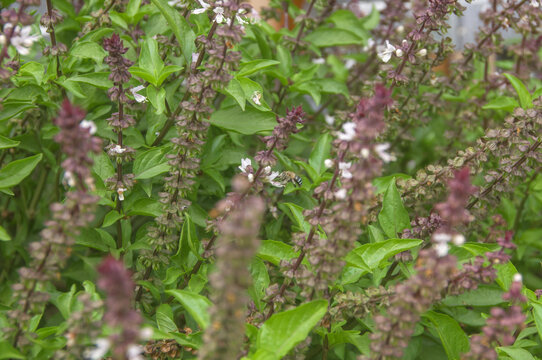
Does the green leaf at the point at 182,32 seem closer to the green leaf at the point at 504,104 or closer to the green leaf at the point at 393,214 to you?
the green leaf at the point at 393,214

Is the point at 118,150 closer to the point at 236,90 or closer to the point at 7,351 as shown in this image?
the point at 236,90

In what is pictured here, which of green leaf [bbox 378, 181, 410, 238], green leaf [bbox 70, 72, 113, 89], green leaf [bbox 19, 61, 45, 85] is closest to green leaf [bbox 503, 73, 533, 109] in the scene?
green leaf [bbox 378, 181, 410, 238]

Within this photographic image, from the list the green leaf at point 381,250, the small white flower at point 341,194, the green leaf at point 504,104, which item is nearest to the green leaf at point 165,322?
the green leaf at point 381,250

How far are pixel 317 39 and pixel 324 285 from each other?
1524 millimetres

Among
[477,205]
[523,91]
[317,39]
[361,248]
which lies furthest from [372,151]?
[317,39]

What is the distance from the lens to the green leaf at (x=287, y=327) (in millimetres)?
1422

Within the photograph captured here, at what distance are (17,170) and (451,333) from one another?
150 centimetres

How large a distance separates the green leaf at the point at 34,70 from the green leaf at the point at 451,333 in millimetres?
1512

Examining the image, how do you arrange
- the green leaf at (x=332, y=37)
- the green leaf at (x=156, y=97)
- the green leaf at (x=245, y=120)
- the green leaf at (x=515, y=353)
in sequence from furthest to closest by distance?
1. the green leaf at (x=332, y=37)
2. the green leaf at (x=245, y=120)
3. the green leaf at (x=156, y=97)
4. the green leaf at (x=515, y=353)

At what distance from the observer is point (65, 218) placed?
4.15 ft

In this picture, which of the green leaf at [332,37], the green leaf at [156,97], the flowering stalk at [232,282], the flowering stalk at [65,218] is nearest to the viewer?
the flowering stalk at [232,282]

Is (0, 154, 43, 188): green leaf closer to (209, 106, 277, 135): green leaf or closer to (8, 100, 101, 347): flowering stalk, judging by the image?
(8, 100, 101, 347): flowering stalk

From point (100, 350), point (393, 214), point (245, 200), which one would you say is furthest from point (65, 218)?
point (393, 214)

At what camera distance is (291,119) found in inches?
66.1
